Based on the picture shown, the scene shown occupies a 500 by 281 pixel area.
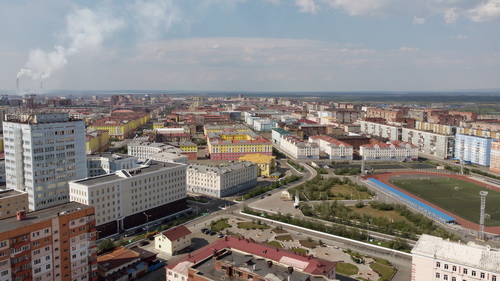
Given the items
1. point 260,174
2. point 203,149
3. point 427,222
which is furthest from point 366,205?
point 203,149

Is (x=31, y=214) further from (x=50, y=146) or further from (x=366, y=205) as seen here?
(x=366, y=205)

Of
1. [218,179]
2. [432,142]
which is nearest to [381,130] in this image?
[432,142]

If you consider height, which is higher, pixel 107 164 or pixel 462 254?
pixel 107 164

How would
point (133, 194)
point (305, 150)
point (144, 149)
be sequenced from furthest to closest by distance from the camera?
point (305, 150), point (144, 149), point (133, 194)

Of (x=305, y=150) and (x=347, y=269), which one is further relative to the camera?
(x=305, y=150)

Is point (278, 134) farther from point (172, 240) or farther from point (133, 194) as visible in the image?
point (172, 240)

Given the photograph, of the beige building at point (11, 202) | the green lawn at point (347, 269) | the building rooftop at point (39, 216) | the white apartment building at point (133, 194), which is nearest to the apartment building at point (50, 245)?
the building rooftop at point (39, 216)

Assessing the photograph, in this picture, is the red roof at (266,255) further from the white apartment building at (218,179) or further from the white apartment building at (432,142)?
the white apartment building at (432,142)

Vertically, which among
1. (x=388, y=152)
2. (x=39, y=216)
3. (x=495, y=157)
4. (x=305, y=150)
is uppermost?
(x=39, y=216)
